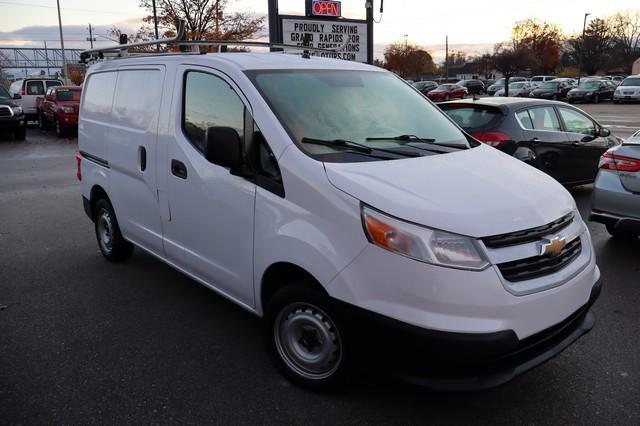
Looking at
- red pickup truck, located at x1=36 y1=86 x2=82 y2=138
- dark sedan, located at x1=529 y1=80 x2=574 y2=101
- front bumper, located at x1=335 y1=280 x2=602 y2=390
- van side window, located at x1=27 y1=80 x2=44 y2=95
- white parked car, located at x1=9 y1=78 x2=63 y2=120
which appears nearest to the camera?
front bumper, located at x1=335 y1=280 x2=602 y2=390

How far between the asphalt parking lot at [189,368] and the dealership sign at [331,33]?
9.61 meters

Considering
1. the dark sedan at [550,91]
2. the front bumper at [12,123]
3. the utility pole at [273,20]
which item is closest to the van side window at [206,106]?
the utility pole at [273,20]

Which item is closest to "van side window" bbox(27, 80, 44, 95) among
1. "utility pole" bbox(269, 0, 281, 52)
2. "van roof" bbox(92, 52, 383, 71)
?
"utility pole" bbox(269, 0, 281, 52)

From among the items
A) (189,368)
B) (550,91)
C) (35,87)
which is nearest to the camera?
(189,368)

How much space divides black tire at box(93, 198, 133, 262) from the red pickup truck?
14575 millimetres

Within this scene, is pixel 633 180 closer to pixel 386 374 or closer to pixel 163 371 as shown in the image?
pixel 386 374

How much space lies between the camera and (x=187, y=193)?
3746mm

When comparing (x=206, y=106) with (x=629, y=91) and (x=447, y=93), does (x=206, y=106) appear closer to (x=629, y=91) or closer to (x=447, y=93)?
(x=629, y=91)

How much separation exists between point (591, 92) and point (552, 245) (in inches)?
1498

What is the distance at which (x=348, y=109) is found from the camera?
3539mm

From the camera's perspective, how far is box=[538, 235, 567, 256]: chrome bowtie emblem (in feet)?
8.89

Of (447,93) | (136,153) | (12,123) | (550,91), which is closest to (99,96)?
(136,153)

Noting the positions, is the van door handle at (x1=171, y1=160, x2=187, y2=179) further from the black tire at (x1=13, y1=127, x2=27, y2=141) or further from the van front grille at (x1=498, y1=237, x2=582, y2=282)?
the black tire at (x1=13, y1=127, x2=27, y2=141)

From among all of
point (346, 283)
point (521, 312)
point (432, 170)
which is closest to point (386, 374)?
point (346, 283)
